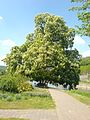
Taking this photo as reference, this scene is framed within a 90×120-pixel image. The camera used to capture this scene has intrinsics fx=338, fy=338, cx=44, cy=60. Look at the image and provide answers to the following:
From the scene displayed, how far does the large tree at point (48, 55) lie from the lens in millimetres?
47031

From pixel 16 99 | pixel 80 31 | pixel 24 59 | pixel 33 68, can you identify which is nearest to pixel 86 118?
pixel 80 31

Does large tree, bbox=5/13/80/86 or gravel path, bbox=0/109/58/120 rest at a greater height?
large tree, bbox=5/13/80/86

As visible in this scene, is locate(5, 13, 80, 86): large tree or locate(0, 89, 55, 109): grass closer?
locate(0, 89, 55, 109): grass

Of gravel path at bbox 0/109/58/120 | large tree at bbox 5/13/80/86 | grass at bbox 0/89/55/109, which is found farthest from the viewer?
large tree at bbox 5/13/80/86

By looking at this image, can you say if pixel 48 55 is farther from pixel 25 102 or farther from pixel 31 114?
pixel 31 114

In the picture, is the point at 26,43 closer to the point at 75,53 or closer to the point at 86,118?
the point at 75,53

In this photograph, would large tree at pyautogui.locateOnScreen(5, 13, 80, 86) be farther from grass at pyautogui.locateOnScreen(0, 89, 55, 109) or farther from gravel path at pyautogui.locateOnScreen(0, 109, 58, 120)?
gravel path at pyautogui.locateOnScreen(0, 109, 58, 120)

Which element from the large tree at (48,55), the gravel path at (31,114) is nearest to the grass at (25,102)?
the gravel path at (31,114)

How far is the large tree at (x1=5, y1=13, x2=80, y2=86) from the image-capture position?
47.0 meters

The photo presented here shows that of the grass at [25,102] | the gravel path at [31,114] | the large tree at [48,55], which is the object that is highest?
the large tree at [48,55]

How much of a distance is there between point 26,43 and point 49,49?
6.61m

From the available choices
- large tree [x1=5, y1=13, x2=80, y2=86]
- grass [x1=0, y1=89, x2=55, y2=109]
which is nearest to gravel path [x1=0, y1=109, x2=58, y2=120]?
grass [x1=0, y1=89, x2=55, y2=109]

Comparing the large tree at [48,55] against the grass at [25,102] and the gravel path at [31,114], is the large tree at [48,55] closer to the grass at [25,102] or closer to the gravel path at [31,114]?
the grass at [25,102]

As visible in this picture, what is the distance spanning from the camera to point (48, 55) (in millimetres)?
47281
